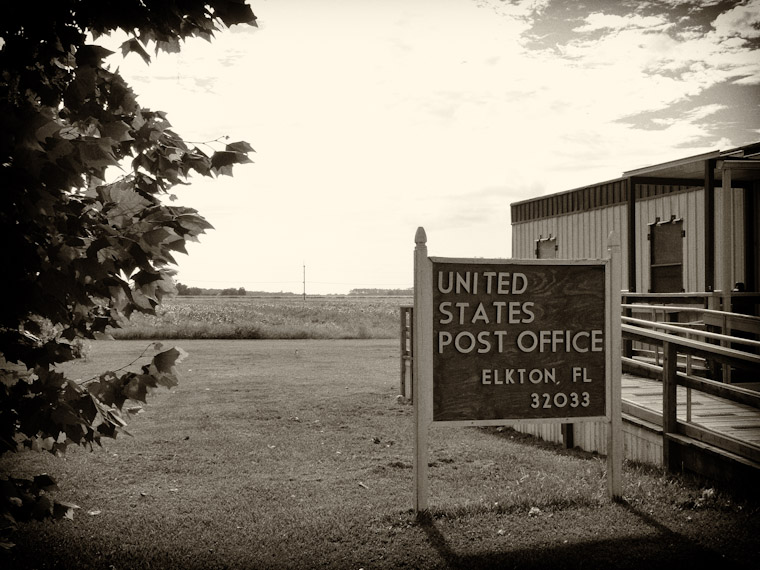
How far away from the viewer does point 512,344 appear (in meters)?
5.98

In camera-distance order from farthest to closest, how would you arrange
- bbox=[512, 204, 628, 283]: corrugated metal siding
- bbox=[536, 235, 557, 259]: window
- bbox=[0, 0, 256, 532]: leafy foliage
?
bbox=[536, 235, 557, 259]: window, bbox=[512, 204, 628, 283]: corrugated metal siding, bbox=[0, 0, 256, 532]: leafy foliage

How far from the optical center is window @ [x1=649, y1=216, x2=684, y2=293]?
13359 millimetres

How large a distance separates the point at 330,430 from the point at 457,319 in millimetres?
5335

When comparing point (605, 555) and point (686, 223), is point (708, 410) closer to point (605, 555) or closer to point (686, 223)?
point (605, 555)

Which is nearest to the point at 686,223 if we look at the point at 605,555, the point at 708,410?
the point at 708,410

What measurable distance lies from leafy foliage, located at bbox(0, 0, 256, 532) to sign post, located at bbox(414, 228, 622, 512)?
8.43 ft

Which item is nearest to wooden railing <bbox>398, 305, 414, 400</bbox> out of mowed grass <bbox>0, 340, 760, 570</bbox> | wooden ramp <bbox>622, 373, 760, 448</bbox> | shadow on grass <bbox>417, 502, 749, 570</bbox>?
mowed grass <bbox>0, 340, 760, 570</bbox>

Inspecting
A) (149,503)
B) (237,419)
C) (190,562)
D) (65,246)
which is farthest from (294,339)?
(65,246)

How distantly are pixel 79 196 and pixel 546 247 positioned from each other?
629 inches

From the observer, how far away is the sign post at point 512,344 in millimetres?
5699

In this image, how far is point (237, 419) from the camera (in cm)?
1129

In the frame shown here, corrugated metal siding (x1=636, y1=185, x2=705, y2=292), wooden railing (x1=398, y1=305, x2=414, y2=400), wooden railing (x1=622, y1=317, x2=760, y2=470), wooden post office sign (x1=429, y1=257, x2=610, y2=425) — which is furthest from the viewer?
wooden railing (x1=398, y1=305, x2=414, y2=400)

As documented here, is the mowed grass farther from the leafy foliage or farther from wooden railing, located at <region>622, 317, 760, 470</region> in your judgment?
the leafy foliage

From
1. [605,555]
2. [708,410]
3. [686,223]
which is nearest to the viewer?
[605,555]
